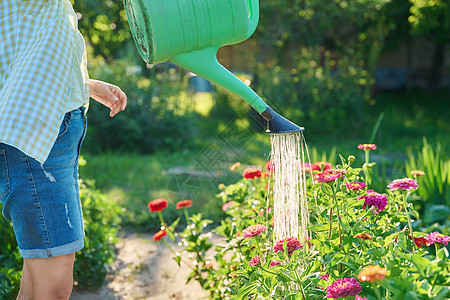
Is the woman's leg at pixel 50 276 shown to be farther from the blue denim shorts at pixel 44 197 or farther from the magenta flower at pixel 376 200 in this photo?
the magenta flower at pixel 376 200

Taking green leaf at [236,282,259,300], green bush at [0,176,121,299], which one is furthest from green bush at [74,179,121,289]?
green leaf at [236,282,259,300]

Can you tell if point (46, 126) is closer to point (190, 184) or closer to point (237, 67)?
point (190, 184)

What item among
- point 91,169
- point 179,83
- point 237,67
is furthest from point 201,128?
point 237,67

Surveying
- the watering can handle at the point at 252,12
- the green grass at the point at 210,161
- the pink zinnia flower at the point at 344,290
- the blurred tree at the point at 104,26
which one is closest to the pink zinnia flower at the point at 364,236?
the pink zinnia flower at the point at 344,290

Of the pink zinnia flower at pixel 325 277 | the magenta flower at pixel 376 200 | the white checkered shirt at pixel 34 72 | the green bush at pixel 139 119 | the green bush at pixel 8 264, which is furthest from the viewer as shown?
the green bush at pixel 139 119

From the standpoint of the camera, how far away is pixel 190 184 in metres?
3.95

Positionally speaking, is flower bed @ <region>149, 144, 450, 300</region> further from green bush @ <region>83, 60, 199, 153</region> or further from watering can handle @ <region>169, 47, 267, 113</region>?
green bush @ <region>83, 60, 199, 153</region>

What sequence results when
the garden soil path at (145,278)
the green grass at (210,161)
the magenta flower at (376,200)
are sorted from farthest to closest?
the green grass at (210,161)
the garden soil path at (145,278)
the magenta flower at (376,200)

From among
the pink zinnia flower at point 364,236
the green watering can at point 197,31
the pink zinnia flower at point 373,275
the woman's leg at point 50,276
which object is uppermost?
the green watering can at point 197,31

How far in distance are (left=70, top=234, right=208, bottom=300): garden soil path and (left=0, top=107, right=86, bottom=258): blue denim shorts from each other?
97 cm

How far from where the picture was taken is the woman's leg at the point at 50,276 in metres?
1.32

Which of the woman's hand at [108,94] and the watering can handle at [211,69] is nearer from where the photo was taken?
the watering can handle at [211,69]

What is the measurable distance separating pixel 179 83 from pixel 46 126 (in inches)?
193

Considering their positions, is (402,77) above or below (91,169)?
above
